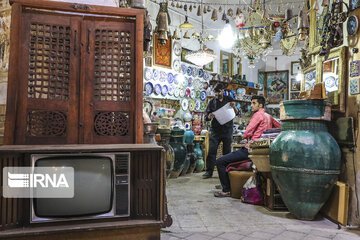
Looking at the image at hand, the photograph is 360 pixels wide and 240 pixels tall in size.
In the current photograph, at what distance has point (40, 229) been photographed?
213cm

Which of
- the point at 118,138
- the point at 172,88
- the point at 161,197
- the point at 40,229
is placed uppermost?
the point at 172,88

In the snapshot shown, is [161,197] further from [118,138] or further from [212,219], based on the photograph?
[212,219]

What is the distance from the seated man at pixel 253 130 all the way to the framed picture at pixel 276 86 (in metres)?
8.85

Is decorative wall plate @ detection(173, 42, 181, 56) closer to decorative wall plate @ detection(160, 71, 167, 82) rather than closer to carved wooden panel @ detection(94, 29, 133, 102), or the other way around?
decorative wall plate @ detection(160, 71, 167, 82)

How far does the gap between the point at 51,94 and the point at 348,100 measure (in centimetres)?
309

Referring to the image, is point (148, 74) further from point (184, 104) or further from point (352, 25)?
point (352, 25)

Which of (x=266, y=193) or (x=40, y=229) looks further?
(x=266, y=193)

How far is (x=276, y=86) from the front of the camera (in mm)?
13156

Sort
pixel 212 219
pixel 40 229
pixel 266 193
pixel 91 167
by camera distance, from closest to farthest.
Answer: pixel 40 229 < pixel 91 167 < pixel 212 219 < pixel 266 193

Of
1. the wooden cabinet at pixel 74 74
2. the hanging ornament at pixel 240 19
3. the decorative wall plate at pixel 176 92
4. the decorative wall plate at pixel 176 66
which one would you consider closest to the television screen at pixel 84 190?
the wooden cabinet at pixel 74 74

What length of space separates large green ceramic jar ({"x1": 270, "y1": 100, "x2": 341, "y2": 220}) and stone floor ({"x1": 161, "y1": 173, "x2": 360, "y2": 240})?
26cm

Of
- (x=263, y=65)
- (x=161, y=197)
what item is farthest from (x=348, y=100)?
(x=263, y=65)

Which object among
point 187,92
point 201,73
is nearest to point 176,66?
point 187,92

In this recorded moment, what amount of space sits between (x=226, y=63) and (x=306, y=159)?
810 cm
